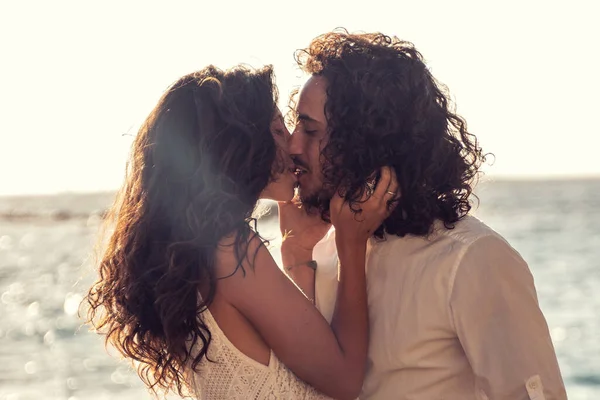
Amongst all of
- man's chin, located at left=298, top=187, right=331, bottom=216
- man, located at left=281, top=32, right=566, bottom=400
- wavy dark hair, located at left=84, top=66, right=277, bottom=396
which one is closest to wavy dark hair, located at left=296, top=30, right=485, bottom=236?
man, located at left=281, top=32, right=566, bottom=400

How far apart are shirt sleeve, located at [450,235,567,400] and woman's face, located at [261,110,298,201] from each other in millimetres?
768

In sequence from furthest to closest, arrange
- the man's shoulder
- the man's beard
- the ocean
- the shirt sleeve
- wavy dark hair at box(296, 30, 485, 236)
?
1. the ocean
2. the man's beard
3. wavy dark hair at box(296, 30, 485, 236)
4. the man's shoulder
5. the shirt sleeve

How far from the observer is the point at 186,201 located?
3.27 meters

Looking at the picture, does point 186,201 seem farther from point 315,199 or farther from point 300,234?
point 300,234

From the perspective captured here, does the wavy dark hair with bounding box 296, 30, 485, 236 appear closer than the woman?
No

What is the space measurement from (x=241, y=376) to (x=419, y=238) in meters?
0.78

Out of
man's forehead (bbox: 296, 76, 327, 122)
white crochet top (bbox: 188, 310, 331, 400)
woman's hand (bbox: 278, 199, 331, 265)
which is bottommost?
white crochet top (bbox: 188, 310, 331, 400)

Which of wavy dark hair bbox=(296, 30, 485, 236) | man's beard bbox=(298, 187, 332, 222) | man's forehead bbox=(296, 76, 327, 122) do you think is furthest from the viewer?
man's beard bbox=(298, 187, 332, 222)

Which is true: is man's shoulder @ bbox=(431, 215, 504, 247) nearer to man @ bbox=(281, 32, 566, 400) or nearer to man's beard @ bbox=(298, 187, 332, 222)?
man @ bbox=(281, 32, 566, 400)

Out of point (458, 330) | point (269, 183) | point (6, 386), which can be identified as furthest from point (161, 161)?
point (6, 386)

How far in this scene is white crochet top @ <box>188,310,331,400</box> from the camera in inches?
133

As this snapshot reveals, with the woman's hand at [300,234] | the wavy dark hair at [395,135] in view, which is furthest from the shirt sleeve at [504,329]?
the woman's hand at [300,234]

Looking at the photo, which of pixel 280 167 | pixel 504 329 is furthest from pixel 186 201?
pixel 504 329

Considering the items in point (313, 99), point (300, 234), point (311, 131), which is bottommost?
point (300, 234)
